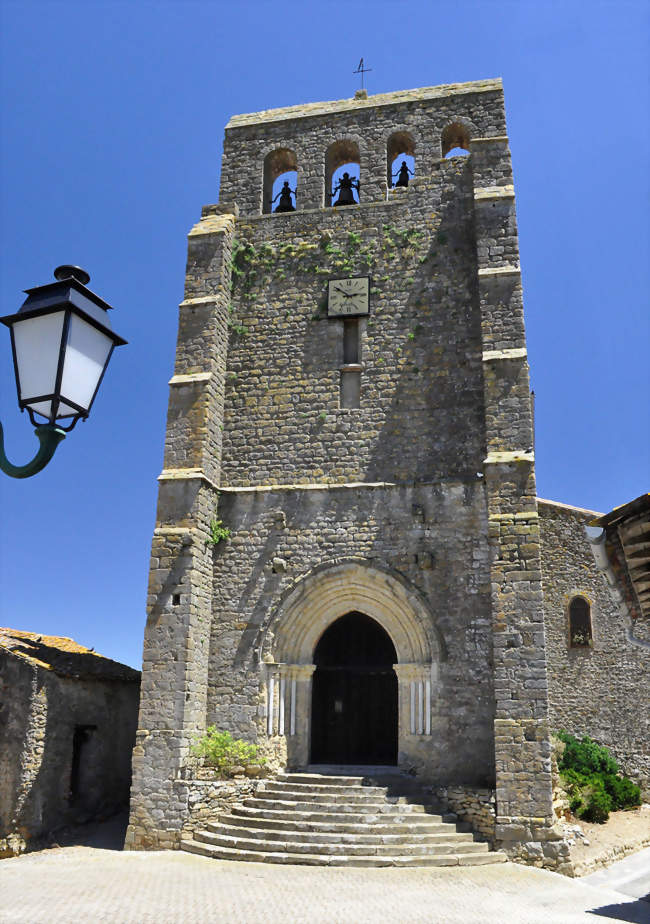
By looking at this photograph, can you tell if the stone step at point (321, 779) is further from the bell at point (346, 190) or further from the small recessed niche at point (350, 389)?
the bell at point (346, 190)

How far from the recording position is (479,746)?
1165 centimetres

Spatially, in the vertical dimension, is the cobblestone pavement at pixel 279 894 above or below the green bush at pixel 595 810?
below

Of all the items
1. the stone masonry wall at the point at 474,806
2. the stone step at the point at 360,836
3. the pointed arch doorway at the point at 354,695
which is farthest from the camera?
the pointed arch doorway at the point at 354,695

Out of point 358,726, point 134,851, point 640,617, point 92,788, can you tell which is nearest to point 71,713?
point 92,788

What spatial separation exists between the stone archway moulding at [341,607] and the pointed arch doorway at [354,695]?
2.63 ft

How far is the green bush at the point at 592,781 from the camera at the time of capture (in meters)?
15.2

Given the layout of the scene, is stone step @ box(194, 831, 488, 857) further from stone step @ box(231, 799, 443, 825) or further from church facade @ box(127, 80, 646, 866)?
church facade @ box(127, 80, 646, 866)

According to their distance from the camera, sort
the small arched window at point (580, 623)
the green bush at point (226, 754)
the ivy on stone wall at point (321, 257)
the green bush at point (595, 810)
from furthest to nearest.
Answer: the small arched window at point (580, 623) < the green bush at point (595, 810) < the ivy on stone wall at point (321, 257) < the green bush at point (226, 754)

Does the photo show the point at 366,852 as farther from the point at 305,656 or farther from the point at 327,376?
the point at 327,376

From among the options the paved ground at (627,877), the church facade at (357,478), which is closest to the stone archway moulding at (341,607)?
the church facade at (357,478)

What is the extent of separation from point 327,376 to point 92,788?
807cm

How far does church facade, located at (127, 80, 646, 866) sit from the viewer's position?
11797mm

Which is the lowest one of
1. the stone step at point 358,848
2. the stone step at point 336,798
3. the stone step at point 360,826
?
the stone step at point 358,848

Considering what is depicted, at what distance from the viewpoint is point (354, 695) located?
552 inches
